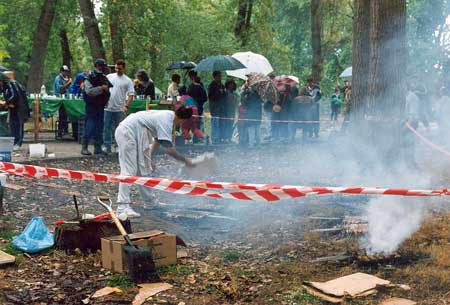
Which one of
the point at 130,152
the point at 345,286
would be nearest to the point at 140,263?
the point at 345,286

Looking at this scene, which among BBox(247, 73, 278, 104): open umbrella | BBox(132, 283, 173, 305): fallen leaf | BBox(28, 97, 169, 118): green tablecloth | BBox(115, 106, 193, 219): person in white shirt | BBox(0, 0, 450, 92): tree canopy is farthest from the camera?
BBox(0, 0, 450, 92): tree canopy

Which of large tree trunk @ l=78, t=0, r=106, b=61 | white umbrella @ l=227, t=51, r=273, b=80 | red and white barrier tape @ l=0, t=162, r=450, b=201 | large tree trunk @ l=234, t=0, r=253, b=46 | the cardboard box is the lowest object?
the cardboard box

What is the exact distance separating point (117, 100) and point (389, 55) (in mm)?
6036

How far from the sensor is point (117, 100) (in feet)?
40.6

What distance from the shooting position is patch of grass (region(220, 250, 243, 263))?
6016mm

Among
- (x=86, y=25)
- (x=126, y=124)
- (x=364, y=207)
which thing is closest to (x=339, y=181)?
(x=364, y=207)

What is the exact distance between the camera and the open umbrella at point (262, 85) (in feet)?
49.6

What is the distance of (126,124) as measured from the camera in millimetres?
7418

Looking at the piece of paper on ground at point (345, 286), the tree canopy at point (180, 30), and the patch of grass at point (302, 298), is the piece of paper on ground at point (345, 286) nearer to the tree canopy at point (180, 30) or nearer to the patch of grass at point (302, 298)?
the patch of grass at point (302, 298)

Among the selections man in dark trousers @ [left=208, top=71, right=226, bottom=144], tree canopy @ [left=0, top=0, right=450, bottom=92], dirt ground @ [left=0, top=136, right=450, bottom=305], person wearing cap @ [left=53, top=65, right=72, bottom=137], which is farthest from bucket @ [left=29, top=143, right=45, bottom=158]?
tree canopy @ [left=0, top=0, right=450, bottom=92]

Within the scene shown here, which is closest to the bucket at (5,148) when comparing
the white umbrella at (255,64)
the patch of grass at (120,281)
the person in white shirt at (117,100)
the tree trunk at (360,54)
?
the patch of grass at (120,281)

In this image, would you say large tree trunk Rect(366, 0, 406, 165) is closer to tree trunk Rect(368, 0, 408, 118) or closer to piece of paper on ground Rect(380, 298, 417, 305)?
tree trunk Rect(368, 0, 408, 118)

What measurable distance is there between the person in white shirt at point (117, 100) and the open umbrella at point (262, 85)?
3.90 metres

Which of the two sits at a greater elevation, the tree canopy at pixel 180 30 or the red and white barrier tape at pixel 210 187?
the tree canopy at pixel 180 30
